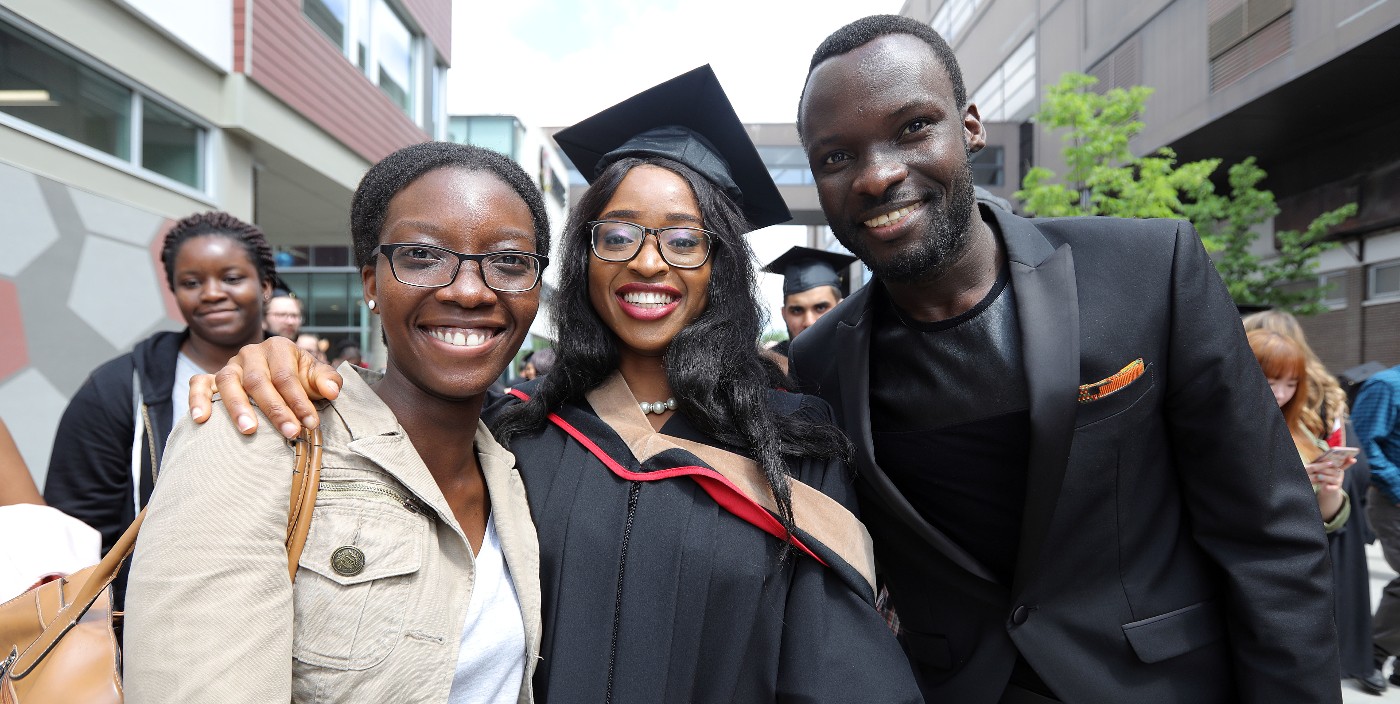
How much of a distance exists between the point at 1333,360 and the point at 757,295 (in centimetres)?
1683

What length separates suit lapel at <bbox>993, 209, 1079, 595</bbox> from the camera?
166 cm

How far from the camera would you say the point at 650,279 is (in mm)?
2006

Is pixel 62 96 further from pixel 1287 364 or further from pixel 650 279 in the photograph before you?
pixel 1287 364

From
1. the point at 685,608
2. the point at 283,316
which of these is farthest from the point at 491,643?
the point at 283,316

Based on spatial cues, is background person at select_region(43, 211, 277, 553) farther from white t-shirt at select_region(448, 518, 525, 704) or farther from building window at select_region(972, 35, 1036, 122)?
building window at select_region(972, 35, 1036, 122)

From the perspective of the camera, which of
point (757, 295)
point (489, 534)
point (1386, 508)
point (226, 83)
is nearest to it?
point (489, 534)

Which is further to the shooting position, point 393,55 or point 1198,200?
point 1198,200

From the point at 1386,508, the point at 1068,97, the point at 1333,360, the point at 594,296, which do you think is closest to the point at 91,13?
the point at 594,296

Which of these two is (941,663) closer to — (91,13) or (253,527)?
(253,527)

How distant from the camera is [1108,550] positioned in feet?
5.70

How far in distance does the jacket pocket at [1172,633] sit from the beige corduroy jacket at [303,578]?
133 centimetres

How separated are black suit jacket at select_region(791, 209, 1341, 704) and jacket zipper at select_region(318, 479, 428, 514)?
1.08 m

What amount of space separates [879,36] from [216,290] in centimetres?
238

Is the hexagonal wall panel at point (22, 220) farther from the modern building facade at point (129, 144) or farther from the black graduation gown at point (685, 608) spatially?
the black graduation gown at point (685, 608)
